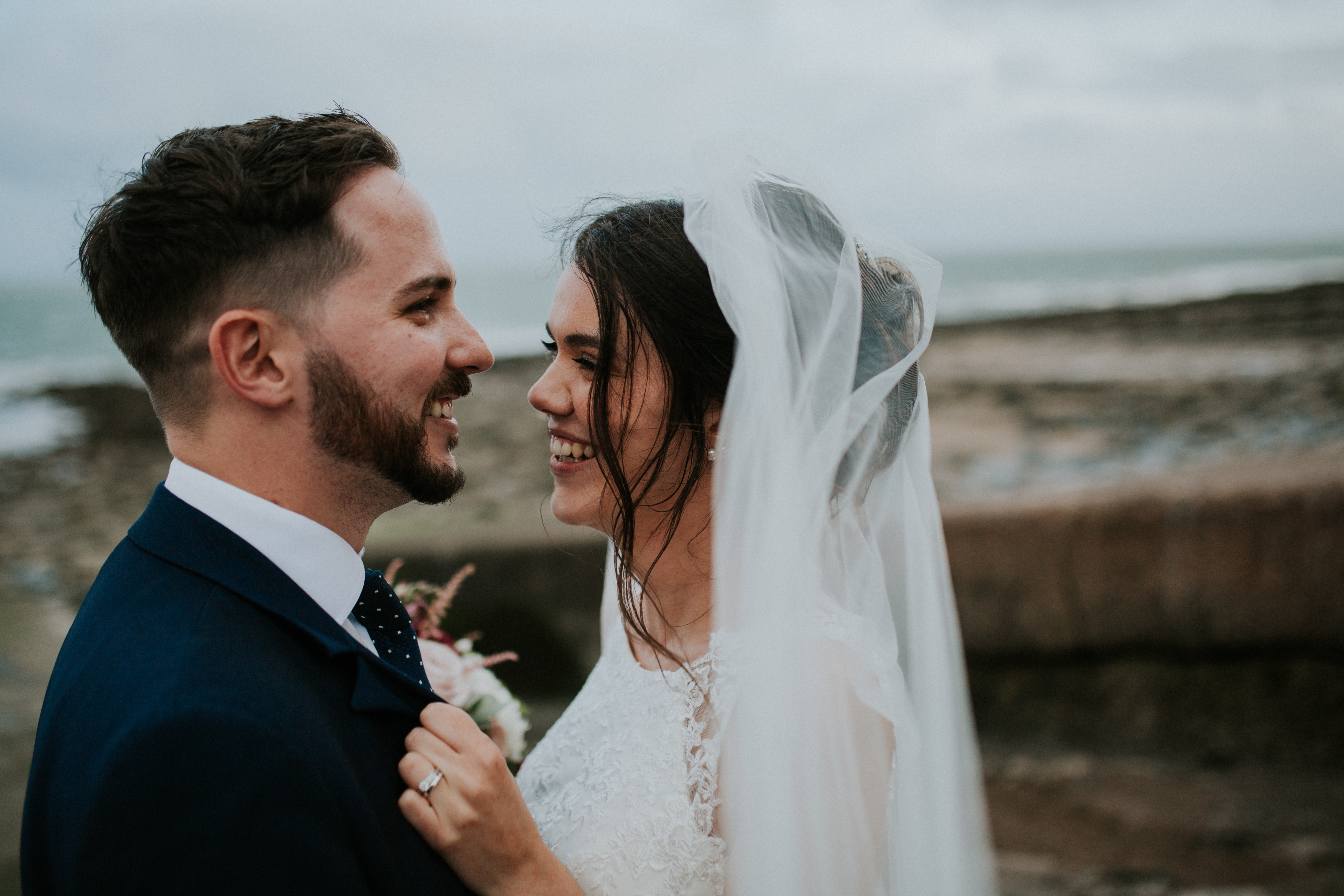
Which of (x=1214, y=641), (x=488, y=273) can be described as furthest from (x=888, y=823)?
(x=488, y=273)

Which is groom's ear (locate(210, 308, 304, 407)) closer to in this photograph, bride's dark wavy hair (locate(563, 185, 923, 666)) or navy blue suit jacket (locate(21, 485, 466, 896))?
navy blue suit jacket (locate(21, 485, 466, 896))

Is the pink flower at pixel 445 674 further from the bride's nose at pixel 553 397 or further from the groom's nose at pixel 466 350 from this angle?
the groom's nose at pixel 466 350

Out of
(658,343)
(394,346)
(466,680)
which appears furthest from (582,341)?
(466,680)

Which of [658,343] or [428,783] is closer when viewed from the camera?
[428,783]

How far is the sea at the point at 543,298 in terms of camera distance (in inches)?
567

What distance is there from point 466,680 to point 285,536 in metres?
0.97

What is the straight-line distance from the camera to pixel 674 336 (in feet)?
6.72

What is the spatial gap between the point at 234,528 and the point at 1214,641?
488 cm

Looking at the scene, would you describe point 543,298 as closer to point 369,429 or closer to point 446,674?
point 446,674

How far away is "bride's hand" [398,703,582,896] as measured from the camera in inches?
53.5

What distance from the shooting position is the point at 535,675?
5.07 meters

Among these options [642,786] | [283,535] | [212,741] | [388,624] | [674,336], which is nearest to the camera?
[212,741]

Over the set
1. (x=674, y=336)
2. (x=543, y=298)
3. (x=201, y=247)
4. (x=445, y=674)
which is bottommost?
(x=543, y=298)

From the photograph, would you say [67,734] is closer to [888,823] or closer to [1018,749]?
[888,823]
